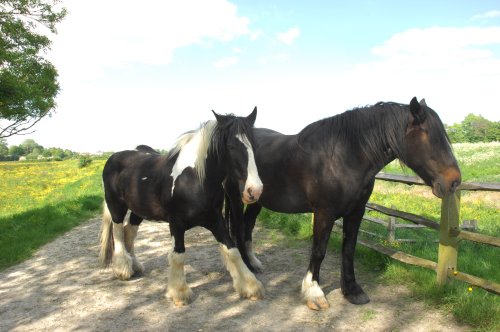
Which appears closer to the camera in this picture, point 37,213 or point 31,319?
point 31,319

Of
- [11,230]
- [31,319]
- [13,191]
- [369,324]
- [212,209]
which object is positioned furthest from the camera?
[13,191]

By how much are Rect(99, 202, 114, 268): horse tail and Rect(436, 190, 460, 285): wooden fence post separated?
455 centimetres

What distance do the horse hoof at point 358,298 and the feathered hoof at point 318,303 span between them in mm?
321

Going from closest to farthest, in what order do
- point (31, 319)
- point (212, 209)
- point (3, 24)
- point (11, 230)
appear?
point (31, 319), point (212, 209), point (11, 230), point (3, 24)

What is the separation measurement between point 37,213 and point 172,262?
772cm

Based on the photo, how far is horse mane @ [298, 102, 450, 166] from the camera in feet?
11.5

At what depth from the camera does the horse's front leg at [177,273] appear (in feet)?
13.4

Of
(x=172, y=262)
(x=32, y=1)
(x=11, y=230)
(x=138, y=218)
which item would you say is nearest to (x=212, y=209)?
(x=172, y=262)

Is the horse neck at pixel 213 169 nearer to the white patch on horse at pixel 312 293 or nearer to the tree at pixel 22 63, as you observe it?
the white patch on horse at pixel 312 293

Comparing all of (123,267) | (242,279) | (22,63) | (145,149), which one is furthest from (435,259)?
(22,63)

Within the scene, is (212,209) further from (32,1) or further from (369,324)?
(32,1)

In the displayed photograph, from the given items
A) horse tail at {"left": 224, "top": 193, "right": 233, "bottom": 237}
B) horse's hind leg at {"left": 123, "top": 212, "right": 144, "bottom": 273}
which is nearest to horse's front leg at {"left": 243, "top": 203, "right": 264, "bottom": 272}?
horse tail at {"left": 224, "top": 193, "right": 233, "bottom": 237}

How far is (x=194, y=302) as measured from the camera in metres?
4.12

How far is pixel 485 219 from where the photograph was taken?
9.83m
